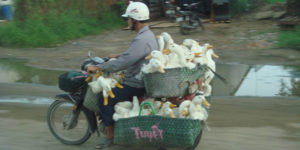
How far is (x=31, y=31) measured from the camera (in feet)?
42.3

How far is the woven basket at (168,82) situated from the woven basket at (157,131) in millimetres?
249

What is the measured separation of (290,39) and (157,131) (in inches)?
292

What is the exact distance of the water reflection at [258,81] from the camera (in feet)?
21.9

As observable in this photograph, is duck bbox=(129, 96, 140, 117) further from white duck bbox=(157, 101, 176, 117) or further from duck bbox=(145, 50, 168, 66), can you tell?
duck bbox=(145, 50, 168, 66)

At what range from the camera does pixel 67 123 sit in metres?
4.51

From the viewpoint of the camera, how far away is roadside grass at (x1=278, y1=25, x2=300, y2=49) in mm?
9500

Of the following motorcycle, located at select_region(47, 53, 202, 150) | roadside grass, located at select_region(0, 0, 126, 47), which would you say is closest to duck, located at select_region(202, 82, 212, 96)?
motorcycle, located at select_region(47, 53, 202, 150)

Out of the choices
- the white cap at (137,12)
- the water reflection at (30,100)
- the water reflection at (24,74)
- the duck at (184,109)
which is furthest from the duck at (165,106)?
the water reflection at (24,74)

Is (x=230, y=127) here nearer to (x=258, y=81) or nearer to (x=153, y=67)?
(x=153, y=67)

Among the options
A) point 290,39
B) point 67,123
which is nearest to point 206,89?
point 67,123

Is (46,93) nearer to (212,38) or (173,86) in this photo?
(173,86)

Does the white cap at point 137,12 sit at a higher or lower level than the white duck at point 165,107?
higher

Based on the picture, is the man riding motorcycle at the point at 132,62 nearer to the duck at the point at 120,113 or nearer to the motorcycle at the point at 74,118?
the duck at the point at 120,113

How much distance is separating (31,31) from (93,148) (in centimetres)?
949
